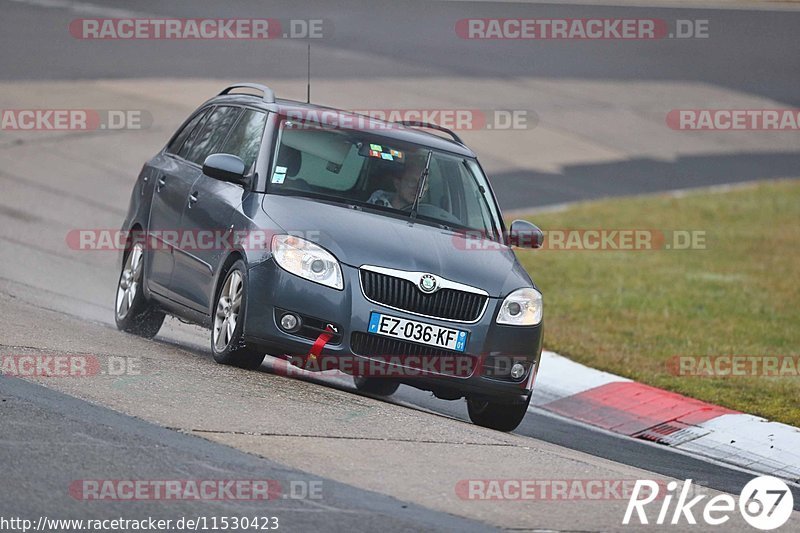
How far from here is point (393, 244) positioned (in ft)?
29.8

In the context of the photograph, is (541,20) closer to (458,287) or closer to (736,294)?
(736,294)

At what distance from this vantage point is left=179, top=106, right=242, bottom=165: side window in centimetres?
1073

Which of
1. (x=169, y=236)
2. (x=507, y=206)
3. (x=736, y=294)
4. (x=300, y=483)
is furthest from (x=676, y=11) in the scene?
(x=300, y=483)

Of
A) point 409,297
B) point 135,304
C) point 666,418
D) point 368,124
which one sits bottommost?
point 666,418

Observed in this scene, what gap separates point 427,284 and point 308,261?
713 millimetres

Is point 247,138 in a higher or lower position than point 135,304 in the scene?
higher

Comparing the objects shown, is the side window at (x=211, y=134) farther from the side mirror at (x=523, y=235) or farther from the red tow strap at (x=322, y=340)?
the red tow strap at (x=322, y=340)

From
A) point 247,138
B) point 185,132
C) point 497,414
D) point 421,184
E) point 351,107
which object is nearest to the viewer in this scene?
point 497,414

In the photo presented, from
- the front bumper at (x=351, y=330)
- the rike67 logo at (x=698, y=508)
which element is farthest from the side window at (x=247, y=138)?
the rike67 logo at (x=698, y=508)

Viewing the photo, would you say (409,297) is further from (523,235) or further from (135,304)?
(135,304)

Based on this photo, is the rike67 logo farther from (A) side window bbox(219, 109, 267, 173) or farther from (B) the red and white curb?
(A) side window bbox(219, 109, 267, 173)

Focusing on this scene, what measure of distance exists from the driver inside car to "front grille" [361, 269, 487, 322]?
0.97 meters

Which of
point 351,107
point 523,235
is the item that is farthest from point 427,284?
point 351,107

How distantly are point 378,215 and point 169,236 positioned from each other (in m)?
1.78
